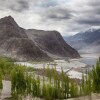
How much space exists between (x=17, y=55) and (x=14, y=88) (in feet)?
389

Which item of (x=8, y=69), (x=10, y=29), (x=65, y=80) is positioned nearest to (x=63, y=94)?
(x=65, y=80)

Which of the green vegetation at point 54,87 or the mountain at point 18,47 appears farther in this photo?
the mountain at point 18,47

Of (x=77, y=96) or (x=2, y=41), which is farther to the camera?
(x=2, y=41)

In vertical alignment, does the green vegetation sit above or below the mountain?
below

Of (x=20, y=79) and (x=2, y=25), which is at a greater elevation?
(x=2, y=25)

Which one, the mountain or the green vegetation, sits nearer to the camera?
the green vegetation

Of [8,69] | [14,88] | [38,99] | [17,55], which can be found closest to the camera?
[38,99]

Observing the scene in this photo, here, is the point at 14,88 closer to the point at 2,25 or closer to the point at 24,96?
the point at 24,96

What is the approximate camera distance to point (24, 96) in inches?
1112

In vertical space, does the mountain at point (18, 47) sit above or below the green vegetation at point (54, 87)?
above

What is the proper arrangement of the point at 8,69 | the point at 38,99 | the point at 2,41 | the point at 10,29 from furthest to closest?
the point at 10,29, the point at 2,41, the point at 8,69, the point at 38,99

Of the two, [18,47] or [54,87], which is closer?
[54,87]

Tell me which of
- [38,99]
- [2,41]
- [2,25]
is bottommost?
[38,99]

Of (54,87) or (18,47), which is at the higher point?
(18,47)
